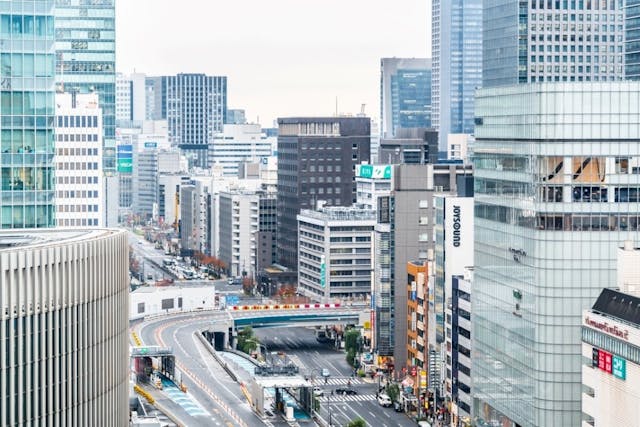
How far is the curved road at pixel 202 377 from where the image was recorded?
5290 inches

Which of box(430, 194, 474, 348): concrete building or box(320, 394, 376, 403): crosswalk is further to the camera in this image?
box(320, 394, 376, 403): crosswalk

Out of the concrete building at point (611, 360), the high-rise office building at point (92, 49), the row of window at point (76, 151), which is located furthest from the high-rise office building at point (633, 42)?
the concrete building at point (611, 360)

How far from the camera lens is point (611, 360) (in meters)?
79.6

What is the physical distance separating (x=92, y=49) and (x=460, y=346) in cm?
7890

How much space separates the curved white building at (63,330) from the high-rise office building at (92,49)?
131210 millimetres

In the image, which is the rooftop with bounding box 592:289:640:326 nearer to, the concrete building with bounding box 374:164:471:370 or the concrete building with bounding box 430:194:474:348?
the concrete building with bounding box 430:194:474:348

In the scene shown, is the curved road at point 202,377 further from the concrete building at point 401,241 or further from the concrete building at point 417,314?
the concrete building at point 401,241

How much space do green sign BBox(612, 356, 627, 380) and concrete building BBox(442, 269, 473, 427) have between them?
49.8m

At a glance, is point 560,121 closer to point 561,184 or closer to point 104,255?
Answer: point 561,184

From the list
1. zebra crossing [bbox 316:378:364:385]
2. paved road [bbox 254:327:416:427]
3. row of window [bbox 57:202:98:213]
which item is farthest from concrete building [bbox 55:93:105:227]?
zebra crossing [bbox 316:378:364:385]

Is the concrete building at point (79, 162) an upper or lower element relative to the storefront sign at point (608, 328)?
upper

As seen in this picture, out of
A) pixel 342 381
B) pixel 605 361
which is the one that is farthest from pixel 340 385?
pixel 605 361

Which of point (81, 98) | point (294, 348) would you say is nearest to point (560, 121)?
point (81, 98)

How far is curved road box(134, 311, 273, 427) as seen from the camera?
134 metres
